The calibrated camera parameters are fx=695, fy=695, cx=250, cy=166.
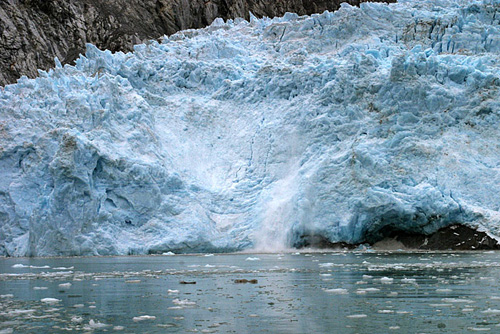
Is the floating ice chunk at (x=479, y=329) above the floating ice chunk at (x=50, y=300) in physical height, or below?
below

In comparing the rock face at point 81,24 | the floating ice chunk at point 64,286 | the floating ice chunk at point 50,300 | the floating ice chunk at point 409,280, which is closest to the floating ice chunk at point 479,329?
the floating ice chunk at point 409,280

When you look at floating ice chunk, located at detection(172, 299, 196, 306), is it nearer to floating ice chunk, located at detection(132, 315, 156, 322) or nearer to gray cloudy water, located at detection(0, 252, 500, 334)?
gray cloudy water, located at detection(0, 252, 500, 334)

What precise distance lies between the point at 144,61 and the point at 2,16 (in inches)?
624

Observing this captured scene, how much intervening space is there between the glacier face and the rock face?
41.2 feet

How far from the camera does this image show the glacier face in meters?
15.2

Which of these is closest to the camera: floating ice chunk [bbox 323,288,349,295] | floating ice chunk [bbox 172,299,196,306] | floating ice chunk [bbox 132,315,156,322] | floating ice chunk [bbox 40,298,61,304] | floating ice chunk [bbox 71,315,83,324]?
floating ice chunk [bbox 71,315,83,324]

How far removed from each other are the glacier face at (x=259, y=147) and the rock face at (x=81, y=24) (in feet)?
41.2

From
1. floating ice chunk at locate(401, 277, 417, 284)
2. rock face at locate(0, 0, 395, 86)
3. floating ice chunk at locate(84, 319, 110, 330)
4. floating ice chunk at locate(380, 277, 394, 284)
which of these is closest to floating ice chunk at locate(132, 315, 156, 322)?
floating ice chunk at locate(84, 319, 110, 330)

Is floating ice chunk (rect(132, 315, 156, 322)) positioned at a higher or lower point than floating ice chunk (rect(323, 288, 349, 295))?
lower

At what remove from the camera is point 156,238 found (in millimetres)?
15648

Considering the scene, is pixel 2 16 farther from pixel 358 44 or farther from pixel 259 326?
pixel 259 326

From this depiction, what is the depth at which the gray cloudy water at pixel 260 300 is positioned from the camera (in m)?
4.85

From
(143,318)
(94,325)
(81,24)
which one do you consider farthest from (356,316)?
(81,24)

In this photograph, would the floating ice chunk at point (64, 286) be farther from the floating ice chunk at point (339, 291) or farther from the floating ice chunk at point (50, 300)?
the floating ice chunk at point (339, 291)
